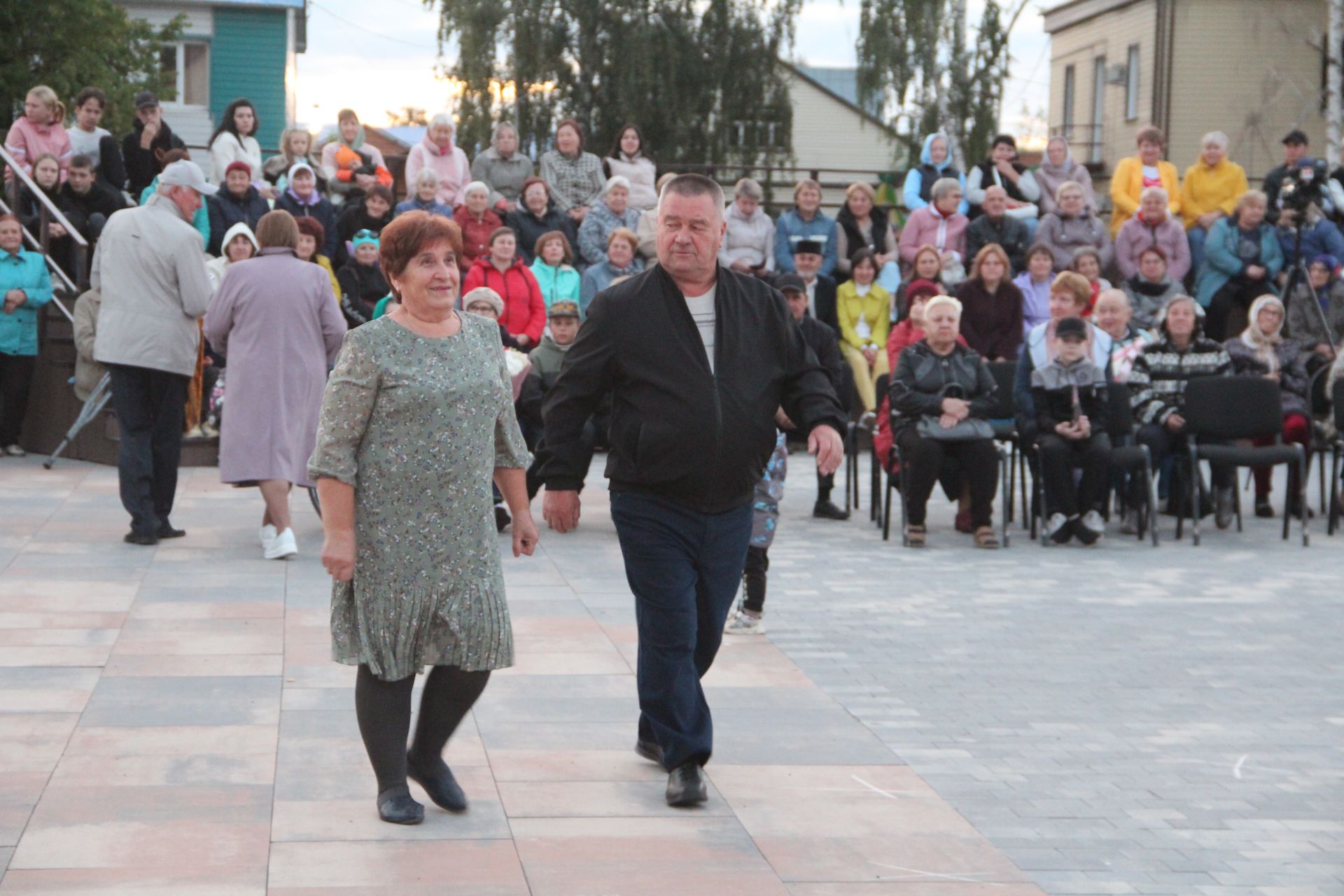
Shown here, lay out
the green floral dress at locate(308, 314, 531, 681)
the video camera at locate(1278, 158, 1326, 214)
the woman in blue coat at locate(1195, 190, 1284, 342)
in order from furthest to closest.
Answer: the woman in blue coat at locate(1195, 190, 1284, 342), the video camera at locate(1278, 158, 1326, 214), the green floral dress at locate(308, 314, 531, 681)

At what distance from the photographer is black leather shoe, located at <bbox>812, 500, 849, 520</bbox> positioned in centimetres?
1183

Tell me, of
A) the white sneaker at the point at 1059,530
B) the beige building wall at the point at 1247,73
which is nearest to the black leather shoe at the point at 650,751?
the white sneaker at the point at 1059,530

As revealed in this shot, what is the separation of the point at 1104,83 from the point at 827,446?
35.0 meters

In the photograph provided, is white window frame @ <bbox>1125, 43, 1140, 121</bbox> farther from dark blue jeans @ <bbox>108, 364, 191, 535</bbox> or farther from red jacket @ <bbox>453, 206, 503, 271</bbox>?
dark blue jeans @ <bbox>108, 364, 191, 535</bbox>

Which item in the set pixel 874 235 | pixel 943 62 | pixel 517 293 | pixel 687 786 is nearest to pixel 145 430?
pixel 517 293

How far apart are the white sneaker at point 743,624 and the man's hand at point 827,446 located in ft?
8.63

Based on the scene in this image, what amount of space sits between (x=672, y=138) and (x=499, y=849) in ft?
93.2

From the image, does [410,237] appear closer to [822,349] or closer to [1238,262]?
[822,349]

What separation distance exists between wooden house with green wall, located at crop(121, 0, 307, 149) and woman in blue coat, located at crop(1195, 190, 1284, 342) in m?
22.7

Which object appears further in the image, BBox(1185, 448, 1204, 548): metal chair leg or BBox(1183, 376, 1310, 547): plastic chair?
BBox(1183, 376, 1310, 547): plastic chair

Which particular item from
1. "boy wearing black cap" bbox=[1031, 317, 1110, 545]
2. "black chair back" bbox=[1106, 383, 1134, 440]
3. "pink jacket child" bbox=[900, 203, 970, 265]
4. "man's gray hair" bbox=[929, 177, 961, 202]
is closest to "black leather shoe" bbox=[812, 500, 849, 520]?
"boy wearing black cap" bbox=[1031, 317, 1110, 545]

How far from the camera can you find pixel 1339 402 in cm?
1187

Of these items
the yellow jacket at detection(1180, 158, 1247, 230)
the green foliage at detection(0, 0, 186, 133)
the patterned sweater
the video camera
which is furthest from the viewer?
the green foliage at detection(0, 0, 186, 133)

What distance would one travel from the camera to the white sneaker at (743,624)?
768 cm
